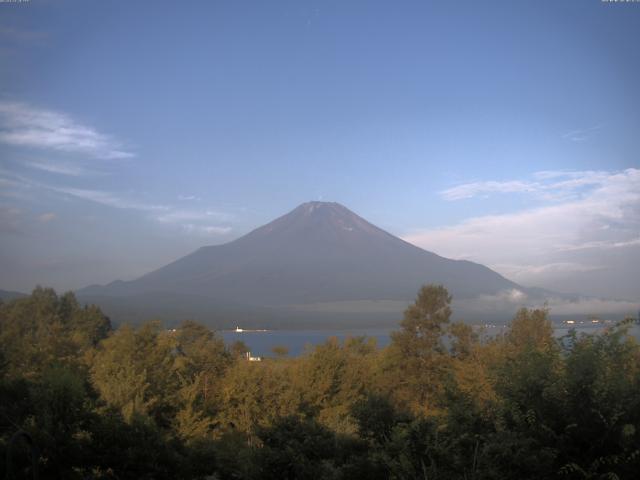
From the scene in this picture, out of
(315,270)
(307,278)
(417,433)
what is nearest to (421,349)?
(417,433)

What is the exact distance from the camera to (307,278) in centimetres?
15688

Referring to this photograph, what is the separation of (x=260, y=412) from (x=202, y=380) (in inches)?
137

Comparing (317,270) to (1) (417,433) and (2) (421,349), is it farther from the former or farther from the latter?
(1) (417,433)

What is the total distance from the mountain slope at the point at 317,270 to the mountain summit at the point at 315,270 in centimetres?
24

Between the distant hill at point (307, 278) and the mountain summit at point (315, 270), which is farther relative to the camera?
the mountain summit at point (315, 270)

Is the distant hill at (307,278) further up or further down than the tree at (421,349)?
further up

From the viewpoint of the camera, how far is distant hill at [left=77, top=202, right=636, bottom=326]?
449ft

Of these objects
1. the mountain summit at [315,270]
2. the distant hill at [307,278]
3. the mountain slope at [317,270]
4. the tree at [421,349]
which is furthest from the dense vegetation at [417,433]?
the mountain slope at [317,270]

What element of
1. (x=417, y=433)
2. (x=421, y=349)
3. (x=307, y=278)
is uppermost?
(x=307, y=278)

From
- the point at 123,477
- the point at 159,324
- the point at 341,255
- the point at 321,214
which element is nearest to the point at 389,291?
the point at 341,255

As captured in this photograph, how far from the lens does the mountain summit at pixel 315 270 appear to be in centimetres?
14362

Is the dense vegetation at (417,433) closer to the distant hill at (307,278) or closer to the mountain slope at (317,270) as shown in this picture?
the distant hill at (307,278)

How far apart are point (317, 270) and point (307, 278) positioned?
12.4 feet

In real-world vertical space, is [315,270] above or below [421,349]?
above
